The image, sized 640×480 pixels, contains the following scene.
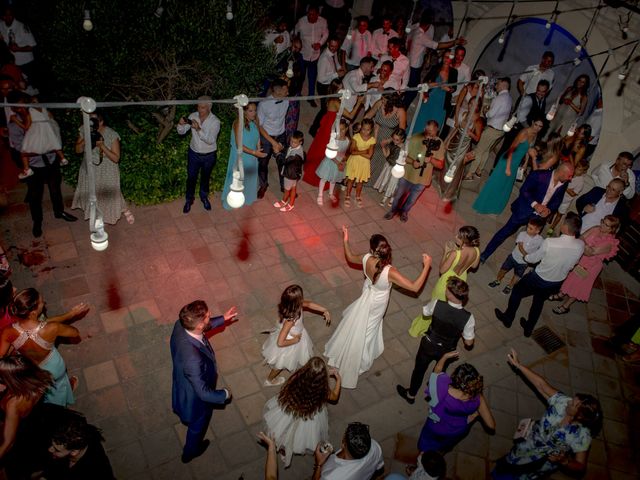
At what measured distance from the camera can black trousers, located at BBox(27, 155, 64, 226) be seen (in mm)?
6016

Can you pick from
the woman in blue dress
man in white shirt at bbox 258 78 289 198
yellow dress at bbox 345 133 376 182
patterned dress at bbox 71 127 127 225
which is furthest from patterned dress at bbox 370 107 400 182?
patterned dress at bbox 71 127 127 225

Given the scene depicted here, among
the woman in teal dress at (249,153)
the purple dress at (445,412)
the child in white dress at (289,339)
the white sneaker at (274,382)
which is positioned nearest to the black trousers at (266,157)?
the woman in teal dress at (249,153)

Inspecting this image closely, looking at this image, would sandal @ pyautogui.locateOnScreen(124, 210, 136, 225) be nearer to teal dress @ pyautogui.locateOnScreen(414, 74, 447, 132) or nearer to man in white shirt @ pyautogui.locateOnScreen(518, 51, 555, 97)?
teal dress @ pyautogui.locateOnScreen(414, 74, 447, 132)

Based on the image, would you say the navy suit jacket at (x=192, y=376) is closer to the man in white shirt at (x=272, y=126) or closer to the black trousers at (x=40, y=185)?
the black trousers at (x=40, y=185)

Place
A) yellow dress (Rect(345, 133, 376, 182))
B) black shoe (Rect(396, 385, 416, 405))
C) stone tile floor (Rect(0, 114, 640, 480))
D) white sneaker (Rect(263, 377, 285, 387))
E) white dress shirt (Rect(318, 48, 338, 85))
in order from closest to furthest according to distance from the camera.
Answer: stone tile floor (Rect(0, 114, 640, 480)) → white sneaker (Rect(263, 377, 285, 387)) → black shoe (Rect(396, 385, 416, 405)) → yellow dress (Rect(345, 133, 376, 182)) → white dress shirt (Rect(318, 48, 338, 85))

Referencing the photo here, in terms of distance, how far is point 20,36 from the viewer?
8.16m

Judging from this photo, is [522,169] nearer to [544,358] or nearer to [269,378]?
[544,358]

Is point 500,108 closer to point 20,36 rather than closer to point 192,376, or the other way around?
point 192,376

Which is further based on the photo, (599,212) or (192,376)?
(599,212)

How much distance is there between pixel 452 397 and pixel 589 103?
900 cm

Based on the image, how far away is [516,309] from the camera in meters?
6.43

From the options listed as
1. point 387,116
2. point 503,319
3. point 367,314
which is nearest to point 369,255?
point 367,314

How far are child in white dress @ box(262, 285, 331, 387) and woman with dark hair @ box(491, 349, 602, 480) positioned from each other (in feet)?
7.03

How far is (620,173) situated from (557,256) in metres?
2.47
